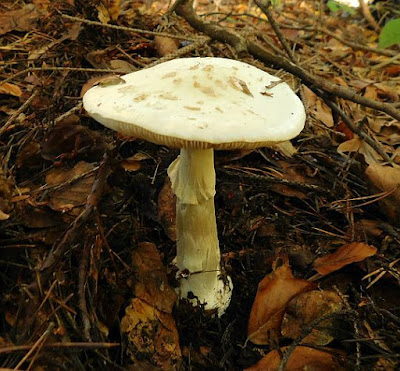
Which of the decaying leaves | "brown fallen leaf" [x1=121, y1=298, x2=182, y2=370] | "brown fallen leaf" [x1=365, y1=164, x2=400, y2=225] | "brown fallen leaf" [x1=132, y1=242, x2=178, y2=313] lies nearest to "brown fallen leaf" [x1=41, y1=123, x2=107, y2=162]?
the decaying leaves

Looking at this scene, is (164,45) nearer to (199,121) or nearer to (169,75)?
(169,75)

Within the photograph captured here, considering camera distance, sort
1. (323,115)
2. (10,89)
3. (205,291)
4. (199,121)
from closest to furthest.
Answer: (199,121) → (205,291) → (10,89) → (323,115)

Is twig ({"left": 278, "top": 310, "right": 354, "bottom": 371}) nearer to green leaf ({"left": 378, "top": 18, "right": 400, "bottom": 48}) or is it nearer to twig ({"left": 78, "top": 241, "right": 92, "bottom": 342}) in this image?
twig ({"left": 78, "top": 241, "right": 92, "bottom": 342})

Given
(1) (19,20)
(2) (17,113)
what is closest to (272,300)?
(2) (17,113)

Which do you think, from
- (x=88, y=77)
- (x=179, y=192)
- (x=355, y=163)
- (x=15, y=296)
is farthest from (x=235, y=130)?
(x=88, y=77)

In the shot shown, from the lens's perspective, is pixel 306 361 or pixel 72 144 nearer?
pixel 306 361

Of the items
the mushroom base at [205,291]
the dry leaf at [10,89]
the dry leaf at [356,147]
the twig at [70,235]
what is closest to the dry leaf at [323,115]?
the dry leaf at [356,147]

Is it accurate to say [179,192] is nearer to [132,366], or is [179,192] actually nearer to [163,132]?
[163,132]
